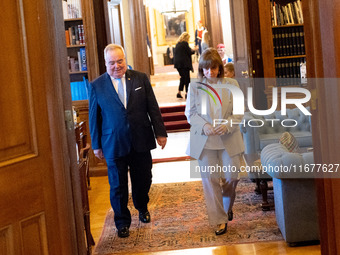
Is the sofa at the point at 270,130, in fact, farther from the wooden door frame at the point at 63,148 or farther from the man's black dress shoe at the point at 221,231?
the wooden door frame at the point at 63,148

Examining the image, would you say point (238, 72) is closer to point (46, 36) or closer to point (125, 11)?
point (125, 11)

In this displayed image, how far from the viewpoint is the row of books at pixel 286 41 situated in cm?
874

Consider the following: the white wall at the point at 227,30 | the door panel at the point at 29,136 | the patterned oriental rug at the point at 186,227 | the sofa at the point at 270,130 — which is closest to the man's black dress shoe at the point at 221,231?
the patterned oriental rug at the point at 186,227

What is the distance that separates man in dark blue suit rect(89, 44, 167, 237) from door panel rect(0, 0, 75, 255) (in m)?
2.26

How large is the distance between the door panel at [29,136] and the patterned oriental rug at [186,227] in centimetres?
219

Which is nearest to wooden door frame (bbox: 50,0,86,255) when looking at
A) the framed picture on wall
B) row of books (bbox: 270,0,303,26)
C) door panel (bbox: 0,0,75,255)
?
door panel (bbox: 0,0,75,255)

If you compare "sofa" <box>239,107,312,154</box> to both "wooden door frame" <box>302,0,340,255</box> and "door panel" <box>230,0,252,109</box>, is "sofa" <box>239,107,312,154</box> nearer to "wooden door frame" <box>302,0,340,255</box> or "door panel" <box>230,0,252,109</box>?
"door panel" <box>230,0,252,109</box>

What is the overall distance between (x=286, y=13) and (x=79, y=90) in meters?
3.23

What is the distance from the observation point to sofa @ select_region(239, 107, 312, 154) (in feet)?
21.6

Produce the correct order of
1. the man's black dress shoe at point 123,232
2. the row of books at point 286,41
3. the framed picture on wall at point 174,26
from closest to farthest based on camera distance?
the man's black dress shoe at point 123,232
the row of books at point 286,41
the framed picture on wall at point 174,26

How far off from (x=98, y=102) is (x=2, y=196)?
8.91 ft

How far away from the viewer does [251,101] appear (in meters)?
8.31

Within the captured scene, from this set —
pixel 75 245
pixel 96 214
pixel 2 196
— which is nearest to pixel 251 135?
pixel 96 214

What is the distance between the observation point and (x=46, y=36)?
2.74 metres
